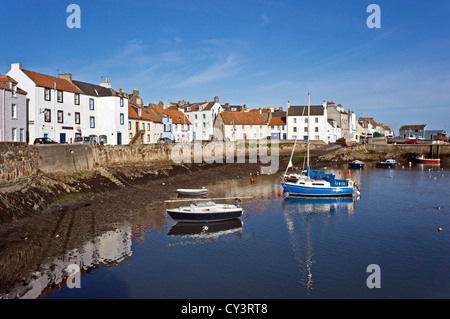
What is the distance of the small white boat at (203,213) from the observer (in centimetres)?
2712

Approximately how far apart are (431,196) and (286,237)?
24959mm

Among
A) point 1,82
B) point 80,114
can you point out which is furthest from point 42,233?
point 80,114

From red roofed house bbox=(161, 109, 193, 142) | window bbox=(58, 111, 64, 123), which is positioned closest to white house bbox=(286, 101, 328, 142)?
red roofed house bbox=(161, 109, 193, 142)

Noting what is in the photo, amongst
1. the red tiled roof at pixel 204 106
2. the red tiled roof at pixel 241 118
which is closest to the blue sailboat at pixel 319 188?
the red tiled roof at pixel 241 118

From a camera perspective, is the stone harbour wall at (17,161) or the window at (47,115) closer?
the stone harbour wall at (17,161)

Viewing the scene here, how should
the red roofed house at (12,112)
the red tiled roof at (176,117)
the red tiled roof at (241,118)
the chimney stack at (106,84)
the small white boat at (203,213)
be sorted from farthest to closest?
the red tiled roof at (241,118) → the red tiled roof at (176,117) → the chimney stack at (106,84) → the red roofed house at (12,112) → the small white boat at (203,213)

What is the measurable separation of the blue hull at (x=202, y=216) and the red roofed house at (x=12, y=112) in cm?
2125

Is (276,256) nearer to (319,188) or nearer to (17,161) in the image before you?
(319,188)

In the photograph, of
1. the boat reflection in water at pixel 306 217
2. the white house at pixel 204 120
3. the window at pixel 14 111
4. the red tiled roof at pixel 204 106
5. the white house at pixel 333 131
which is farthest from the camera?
the white house at pixel 333 131

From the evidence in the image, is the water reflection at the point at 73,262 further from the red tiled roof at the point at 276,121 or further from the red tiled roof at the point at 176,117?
the red tiled roof at the point at 276,121

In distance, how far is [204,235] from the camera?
25844mm

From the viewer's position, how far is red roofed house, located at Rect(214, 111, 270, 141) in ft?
312

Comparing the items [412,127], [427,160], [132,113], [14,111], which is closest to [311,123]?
[427,160]

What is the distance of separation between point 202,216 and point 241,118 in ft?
236
